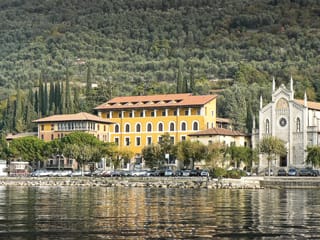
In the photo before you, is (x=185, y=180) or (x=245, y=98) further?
(x=245, y=98)

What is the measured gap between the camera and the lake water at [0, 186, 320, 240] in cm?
3741

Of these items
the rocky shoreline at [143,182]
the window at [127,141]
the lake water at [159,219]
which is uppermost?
the window at [127,141]

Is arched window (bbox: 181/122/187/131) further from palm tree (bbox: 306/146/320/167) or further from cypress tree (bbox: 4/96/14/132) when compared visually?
cypress tree (bbox: 4/96/14/132)

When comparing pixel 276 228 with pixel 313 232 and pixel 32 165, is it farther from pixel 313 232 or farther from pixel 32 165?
pixel 32 165

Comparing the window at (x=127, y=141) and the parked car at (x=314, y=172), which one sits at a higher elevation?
the window at (x=127, y=141)

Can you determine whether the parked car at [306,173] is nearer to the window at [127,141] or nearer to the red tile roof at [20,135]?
the window at [127,141]

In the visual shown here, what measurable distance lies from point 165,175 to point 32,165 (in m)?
31.0

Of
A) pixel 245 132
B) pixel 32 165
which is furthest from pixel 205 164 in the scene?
pixel 32 165

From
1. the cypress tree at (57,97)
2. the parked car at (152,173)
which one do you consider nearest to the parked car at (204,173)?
the parked car at (152,173)

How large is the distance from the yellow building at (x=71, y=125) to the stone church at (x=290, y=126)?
23.9m

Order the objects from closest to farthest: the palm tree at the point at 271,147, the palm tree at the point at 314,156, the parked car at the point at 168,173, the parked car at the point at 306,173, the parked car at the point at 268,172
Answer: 1. the parked car at the point at 306,173
2. the parked car at the point at 168,173
3. the palm tree at the point at 314,156
4. the parked car at the point at 268,172
5. the palm tree at the point at 271,147

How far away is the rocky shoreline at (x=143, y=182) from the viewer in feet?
297

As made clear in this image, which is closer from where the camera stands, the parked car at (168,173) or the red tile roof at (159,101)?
the parked car at (168,173)

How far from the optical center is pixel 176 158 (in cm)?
11688
